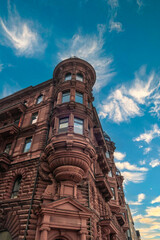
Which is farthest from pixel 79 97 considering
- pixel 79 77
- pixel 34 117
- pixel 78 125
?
pixel 34 117

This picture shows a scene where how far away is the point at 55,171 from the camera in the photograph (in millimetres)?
14250

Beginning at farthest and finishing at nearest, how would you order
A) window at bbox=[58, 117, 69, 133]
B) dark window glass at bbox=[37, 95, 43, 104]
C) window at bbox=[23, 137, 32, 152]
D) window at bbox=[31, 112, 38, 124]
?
dark window glass at bbox=[37, 95, 43, 104] → window at bbox=[31, 112, 38, 124] → window at bbox=[23, 137, 32, 152] → window at bbox=[58, 117, 69, 133]

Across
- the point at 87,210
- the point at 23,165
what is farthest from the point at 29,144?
the point at 87,210

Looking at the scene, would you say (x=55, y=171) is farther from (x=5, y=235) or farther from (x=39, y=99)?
(x=39, y=99)

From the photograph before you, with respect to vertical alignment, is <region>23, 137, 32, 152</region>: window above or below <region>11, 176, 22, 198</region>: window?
above

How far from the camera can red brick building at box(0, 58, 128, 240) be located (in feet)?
39.3

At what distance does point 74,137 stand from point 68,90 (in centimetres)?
760

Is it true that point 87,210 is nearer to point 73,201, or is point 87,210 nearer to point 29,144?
point 73,201

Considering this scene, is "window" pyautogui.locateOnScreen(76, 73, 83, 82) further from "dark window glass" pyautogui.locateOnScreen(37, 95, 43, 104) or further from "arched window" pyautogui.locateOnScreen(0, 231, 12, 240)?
"arched window" pyautogui.locateOnScreen(0, 231, 12, 240)

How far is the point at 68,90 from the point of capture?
20.5 meters

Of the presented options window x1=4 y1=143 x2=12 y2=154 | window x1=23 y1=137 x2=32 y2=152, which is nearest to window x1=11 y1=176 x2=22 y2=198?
window x1=23 y1=137 x2=32 y2=152

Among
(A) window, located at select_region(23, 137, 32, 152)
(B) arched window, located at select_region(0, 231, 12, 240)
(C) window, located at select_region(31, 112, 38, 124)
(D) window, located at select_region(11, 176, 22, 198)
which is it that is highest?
(C) window, located at select_region(31, 112, 38, 124)

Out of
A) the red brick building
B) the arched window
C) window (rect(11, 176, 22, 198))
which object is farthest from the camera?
window (rect(11, 176, 22, 198))

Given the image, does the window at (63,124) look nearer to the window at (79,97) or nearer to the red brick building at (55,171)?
the red brick building at (55,171)
